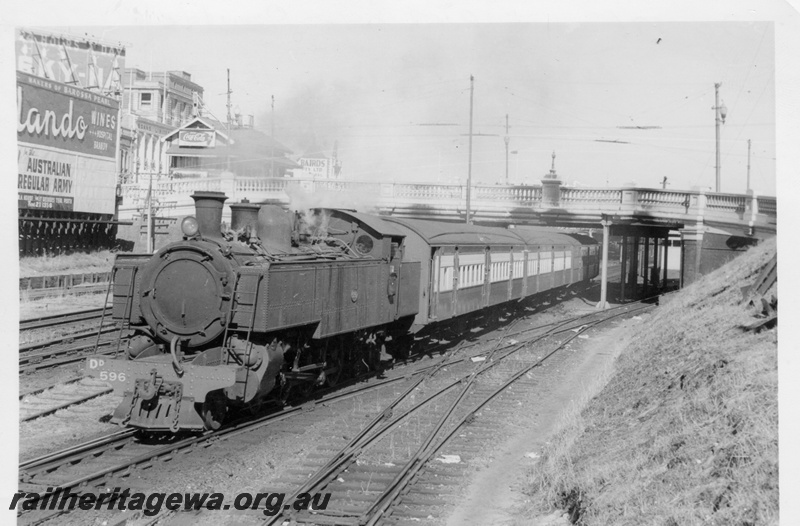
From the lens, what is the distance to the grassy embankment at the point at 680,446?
5738mm

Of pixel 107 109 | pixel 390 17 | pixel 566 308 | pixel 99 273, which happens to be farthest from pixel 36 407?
pixel 566 308

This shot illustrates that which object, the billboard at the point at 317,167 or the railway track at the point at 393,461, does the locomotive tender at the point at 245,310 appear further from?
the billboard at the point at 317,167

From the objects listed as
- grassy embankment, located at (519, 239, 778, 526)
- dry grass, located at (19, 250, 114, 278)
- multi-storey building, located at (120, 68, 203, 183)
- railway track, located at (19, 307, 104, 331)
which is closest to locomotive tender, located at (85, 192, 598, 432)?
grassy embankment, located at (519, 239, 778, 526)

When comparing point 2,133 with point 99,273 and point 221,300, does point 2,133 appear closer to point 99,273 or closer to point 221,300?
point 221,300

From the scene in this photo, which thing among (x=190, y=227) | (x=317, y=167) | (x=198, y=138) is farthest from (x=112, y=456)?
(x=198, y=138)

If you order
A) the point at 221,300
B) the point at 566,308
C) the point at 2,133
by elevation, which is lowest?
the point at 566,308

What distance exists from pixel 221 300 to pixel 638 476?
5062mm

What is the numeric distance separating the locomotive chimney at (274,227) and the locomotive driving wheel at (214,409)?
2122 mm

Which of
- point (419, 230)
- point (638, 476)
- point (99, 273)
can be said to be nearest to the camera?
point (638, 476)

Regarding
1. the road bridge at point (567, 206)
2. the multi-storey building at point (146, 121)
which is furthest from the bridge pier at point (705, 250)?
the multi-storey building at point (146, 121)

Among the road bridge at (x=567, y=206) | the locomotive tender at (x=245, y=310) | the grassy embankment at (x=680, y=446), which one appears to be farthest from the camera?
the road bridge at (x=567, y=206)

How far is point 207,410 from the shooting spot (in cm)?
858

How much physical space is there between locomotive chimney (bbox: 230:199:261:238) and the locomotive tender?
0.02 metres

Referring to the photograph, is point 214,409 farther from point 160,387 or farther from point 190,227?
point 190,227
